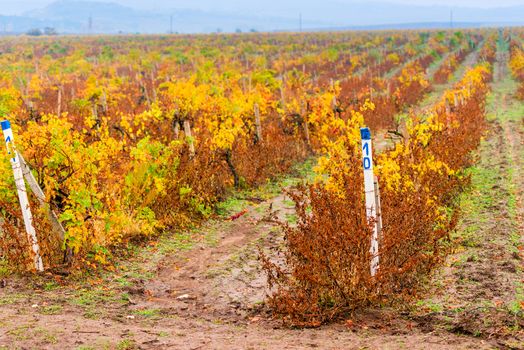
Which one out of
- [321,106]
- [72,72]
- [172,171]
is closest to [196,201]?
[172,171]

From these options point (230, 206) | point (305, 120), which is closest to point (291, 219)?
point (230, 206)

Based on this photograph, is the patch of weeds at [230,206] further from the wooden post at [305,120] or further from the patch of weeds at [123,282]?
the wooden post at [305,120]

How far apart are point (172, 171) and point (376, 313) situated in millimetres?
5410

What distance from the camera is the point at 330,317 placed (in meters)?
6.30

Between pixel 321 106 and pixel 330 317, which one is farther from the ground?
pixel 321 106

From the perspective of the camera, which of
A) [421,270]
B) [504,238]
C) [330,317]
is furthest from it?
[504,238]

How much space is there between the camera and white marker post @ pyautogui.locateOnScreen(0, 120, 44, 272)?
757 centimetres

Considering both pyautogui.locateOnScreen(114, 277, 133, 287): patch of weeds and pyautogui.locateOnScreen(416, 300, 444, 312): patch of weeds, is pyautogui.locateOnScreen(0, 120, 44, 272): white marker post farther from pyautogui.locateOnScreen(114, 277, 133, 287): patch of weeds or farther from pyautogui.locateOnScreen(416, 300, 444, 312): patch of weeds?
pyautogui.locateOnScreen(416, 300, 444, 312): patch of weeds

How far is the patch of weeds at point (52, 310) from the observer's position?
6.69 m

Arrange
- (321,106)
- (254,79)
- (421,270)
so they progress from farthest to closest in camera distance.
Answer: (254,79)
(321,106)
(421,270)

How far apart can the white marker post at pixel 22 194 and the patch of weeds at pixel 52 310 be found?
1.25 meters

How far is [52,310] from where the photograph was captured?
6781mm

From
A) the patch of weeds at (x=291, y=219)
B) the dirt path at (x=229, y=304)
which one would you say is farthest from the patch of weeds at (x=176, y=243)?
the patch of weeds at (x=291, y=219)

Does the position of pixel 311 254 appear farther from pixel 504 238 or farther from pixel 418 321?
pixel 504 238
